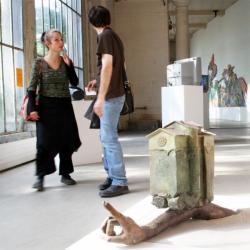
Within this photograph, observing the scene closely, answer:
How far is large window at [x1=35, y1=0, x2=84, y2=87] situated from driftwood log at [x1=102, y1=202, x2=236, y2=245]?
580 cm

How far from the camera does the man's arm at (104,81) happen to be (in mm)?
3846

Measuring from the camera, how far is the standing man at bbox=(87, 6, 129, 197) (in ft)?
12.7

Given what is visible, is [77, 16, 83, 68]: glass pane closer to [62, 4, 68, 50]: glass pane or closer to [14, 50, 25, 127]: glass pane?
[62, 4, 68, 50]: glass pane

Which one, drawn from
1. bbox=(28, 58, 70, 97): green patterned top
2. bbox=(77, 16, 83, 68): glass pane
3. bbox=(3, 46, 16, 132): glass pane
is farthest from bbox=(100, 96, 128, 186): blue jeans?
bbox=(77, 16, 83, 68): glass pane

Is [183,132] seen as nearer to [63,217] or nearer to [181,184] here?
[181,184]

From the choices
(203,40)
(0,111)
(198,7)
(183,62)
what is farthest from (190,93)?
(203,40)

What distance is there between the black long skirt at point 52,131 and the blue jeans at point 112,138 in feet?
2.18

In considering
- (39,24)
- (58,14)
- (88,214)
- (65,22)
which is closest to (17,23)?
(39,24)

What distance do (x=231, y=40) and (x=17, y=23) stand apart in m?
16.8

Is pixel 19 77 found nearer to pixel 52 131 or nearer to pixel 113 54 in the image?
pixel 52 131

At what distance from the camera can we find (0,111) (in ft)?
22.4

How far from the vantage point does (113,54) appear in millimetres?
3912

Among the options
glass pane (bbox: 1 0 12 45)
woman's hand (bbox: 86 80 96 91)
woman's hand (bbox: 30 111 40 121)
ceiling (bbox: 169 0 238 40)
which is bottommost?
woman's hand (bbox: 30 111 40 121)

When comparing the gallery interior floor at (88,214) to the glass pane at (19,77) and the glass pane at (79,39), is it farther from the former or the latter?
the glass pane at (79,39)
